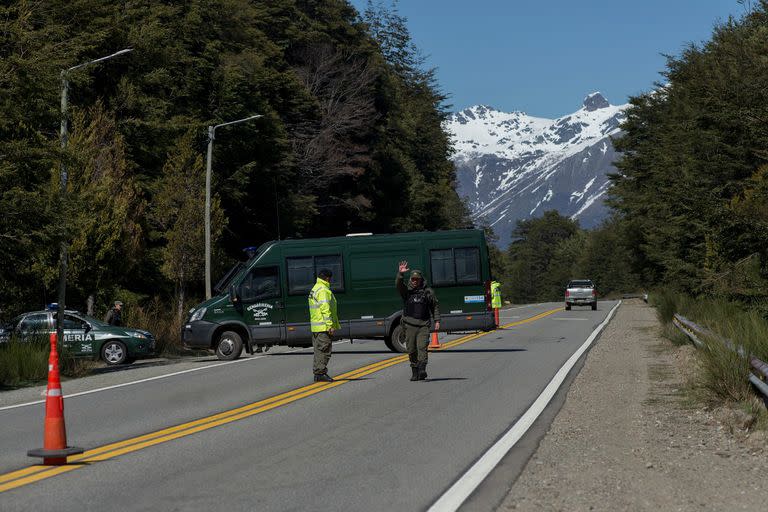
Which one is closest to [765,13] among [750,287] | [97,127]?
[750,287]

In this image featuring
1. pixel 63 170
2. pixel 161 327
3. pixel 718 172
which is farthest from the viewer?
pixel 161 327

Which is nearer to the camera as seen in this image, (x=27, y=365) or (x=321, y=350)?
(x=321, y=350)

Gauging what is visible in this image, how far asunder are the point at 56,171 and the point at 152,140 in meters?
14.5

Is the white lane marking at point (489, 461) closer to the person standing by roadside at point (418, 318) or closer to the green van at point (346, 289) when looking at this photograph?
the person standing by roadside at point (418, 318)

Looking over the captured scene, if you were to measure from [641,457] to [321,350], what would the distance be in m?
8.29

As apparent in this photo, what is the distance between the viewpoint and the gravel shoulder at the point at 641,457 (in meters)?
8.07

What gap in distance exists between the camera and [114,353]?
26703 mm

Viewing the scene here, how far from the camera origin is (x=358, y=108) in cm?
6200

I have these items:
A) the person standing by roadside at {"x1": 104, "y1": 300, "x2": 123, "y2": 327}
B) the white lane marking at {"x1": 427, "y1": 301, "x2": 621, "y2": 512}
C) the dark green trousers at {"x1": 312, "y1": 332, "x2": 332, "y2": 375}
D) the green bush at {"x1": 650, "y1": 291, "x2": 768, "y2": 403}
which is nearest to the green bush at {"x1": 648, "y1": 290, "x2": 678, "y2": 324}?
the person standing by roadside at {"x1": 104, "y1": 300, "x2": 123, "y2": 327}

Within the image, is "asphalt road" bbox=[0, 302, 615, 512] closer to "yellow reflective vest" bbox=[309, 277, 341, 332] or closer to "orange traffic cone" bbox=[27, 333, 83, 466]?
"orange traffic cone" bbox=[27, 333, 83, 466]

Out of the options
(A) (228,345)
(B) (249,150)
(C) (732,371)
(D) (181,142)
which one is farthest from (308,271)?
(B) (249,150)

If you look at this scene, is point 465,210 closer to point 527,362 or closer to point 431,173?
point 431,173

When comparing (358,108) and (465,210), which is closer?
(358,108)

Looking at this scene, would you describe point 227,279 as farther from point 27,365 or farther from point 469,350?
point 27,365
